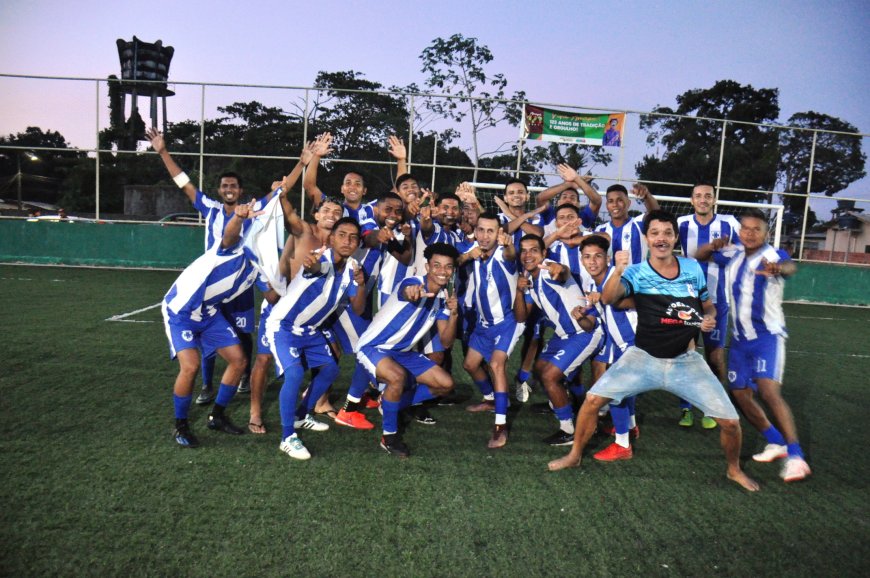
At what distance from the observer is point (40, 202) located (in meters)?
22.4

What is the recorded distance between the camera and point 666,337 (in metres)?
4.21

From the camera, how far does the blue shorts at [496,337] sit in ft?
17.8

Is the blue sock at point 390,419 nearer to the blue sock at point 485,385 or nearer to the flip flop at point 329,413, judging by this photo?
the flip flop at point 329,413

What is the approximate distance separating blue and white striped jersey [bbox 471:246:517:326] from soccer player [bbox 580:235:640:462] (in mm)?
717

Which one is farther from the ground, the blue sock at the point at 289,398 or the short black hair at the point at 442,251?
the short black hair at the point at 442,251

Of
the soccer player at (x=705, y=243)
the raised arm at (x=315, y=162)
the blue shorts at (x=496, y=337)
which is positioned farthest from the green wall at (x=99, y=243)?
the soccer player at (x=705, y=243)

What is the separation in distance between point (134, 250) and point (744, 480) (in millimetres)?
15993

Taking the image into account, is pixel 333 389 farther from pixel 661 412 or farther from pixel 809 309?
pixel 809 309

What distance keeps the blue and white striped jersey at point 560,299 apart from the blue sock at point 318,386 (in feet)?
6.13

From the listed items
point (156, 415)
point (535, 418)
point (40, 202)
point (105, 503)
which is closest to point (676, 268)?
point (535, 418)

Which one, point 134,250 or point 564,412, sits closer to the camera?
point 564,412

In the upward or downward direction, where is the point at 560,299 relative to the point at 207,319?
upward

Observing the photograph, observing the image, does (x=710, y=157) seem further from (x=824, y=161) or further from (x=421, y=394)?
(x=421, y=394)

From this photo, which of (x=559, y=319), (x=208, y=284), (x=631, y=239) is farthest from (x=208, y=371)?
(x=631, y=239)
